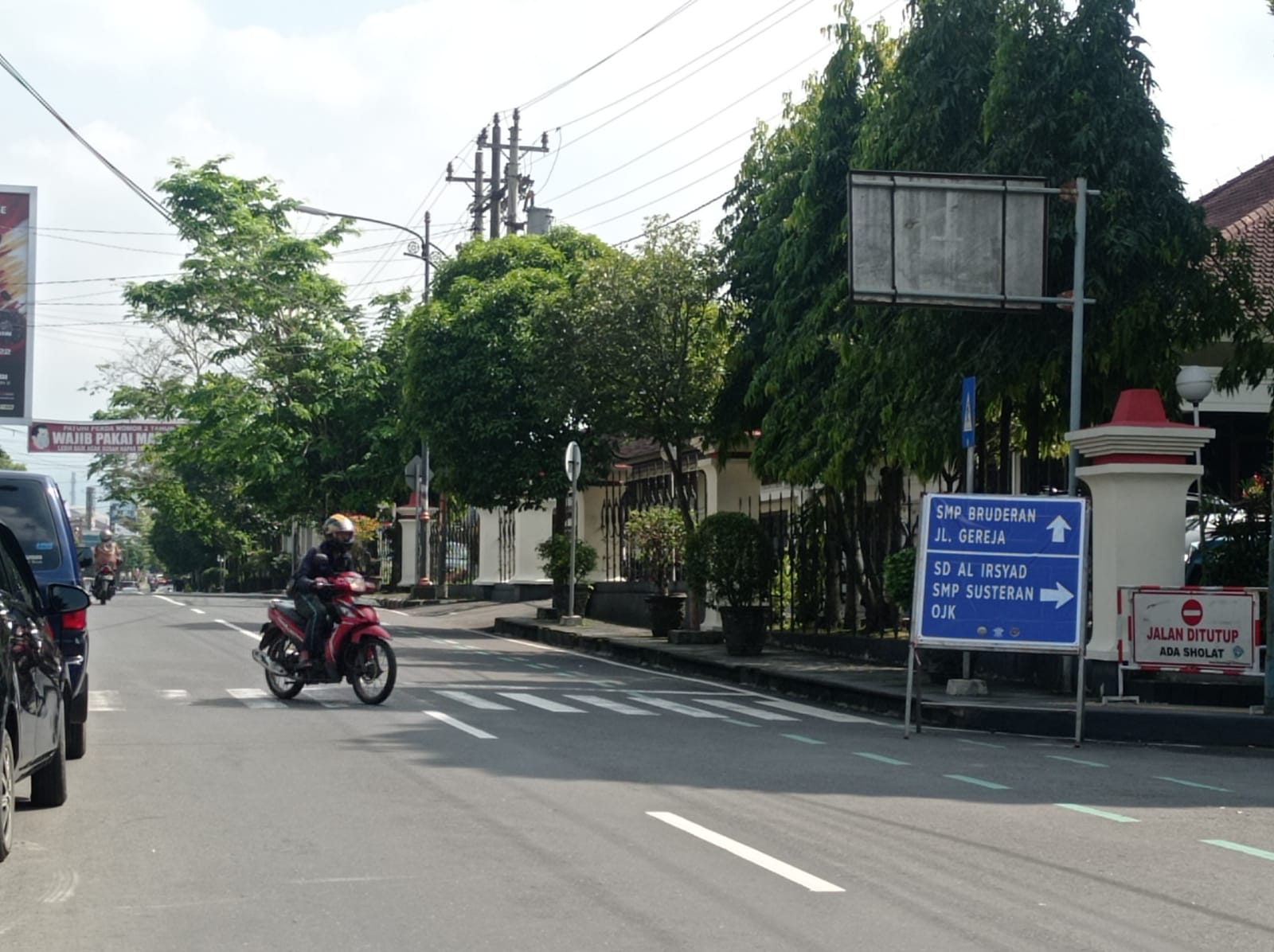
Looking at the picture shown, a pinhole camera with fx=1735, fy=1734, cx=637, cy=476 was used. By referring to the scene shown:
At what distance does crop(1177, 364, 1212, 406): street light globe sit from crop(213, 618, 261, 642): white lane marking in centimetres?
1372

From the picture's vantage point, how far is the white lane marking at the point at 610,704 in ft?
49.7

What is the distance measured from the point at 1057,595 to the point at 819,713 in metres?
3.27

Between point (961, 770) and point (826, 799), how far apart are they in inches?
82.5

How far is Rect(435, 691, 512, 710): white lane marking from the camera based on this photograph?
1532 centimetres

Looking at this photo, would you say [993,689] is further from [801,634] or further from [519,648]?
[519,648]

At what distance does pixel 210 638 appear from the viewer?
25391 millimetres

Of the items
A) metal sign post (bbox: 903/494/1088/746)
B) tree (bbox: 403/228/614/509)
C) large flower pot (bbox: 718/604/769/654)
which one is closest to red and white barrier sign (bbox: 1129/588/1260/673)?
metal sign post (bbox: 903/494/1088/746)

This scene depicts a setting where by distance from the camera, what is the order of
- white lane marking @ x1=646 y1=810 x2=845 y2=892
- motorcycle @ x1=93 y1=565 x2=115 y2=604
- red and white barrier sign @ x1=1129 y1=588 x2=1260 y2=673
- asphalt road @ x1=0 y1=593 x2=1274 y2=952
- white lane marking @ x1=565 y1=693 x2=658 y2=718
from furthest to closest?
motorcycle @ x1=93 y1=565 x2=115 y2=604
white lane marking @ x1=565 y1=693 x2=658 y2=718
red and white barrier sign @ x1=1129 y1=588 x2=1260 y2=673
white lane marking @ x1=646 y1=810 x2=845 y2=892
asphalt road @ x1=0 y1=593 x2=1274 y2=952

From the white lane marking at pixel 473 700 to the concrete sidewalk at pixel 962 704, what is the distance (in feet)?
12.0

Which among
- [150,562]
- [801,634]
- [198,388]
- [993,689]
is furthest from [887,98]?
[150,562]

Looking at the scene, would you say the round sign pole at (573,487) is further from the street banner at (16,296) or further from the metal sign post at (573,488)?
the street banner at (16,296)

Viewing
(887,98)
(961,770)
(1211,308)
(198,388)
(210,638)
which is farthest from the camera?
(198,388)

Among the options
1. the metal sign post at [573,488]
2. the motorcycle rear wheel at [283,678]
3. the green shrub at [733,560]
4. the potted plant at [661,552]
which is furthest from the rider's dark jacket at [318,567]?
the metal sign post at [573,488]

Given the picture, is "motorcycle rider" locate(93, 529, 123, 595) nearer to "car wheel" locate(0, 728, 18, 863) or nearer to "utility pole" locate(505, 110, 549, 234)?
"utility pole" locate(505, 110, 549, 234)
